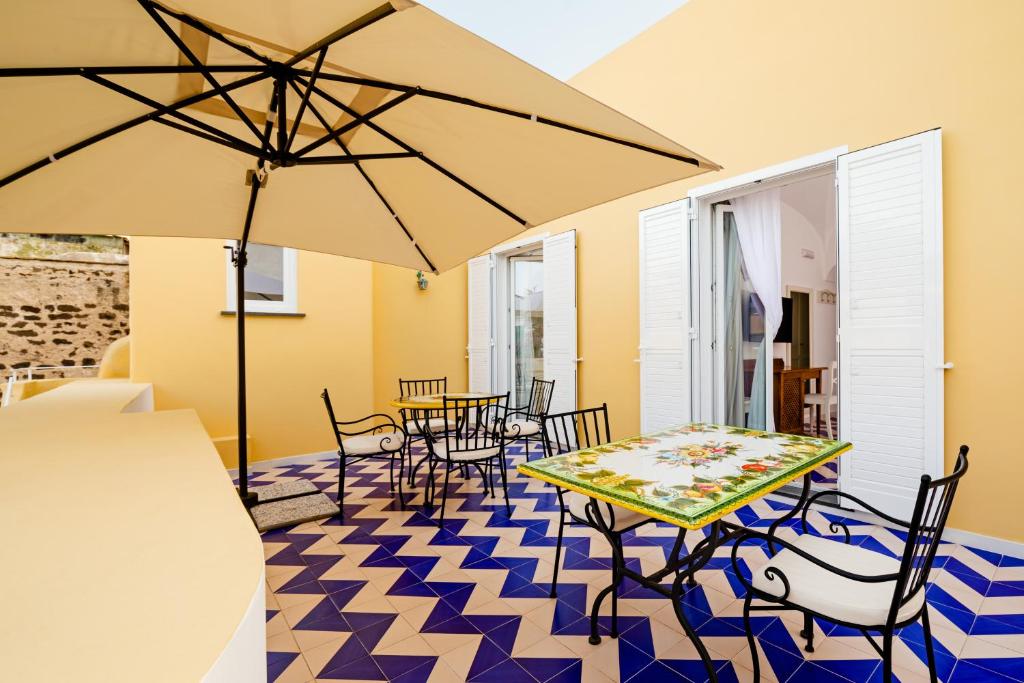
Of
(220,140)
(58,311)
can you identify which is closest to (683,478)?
(220,140)

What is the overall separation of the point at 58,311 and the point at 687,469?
9.23m

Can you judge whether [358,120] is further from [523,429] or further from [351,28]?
[523,429]

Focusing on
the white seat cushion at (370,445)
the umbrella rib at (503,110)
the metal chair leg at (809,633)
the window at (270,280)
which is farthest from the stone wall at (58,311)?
the metal chair leg at (809,633)

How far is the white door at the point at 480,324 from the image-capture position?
6.13 metres

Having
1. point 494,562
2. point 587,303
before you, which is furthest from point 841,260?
point 494,562

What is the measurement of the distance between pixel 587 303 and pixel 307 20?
398 cm

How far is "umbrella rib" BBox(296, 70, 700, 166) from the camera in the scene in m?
1.56

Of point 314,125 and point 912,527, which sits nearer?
point 912,527

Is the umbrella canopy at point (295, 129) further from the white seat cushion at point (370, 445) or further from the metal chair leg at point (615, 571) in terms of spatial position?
the white seat cushion at point (370, 445)

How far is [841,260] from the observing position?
3.17 meters

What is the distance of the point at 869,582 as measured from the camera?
4.36 ft

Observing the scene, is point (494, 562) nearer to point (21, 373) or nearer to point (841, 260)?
point (841, 260)

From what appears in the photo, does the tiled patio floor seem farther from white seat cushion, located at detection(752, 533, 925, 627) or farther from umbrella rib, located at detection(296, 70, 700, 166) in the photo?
umbrella rib, located at detection(296, 70, 700, 166)

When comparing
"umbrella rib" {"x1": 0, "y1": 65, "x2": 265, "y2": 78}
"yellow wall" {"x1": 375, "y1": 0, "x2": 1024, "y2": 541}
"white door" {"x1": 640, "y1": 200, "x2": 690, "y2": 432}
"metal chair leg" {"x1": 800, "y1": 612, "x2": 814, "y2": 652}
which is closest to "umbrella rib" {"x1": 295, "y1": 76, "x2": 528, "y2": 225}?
"umbrella rib" {"x1": 0, "y1": 65, "x2": 265, "y2": 78}
